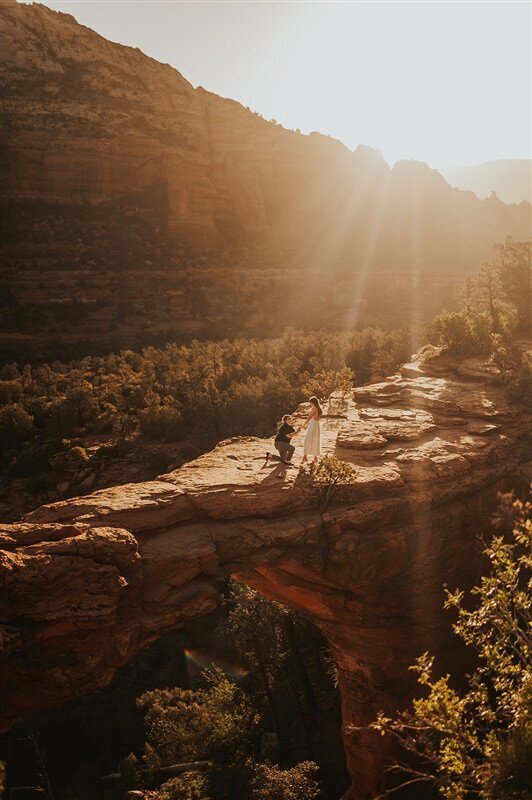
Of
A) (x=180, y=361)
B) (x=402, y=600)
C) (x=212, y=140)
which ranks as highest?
(x=212, y=140)

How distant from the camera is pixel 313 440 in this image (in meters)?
12.4

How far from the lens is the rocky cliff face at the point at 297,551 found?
27.2 feet

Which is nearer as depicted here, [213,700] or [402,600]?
[402,600]

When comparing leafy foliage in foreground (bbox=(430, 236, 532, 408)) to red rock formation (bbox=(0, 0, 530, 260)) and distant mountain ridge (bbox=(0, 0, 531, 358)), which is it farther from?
red rock formation (bbox=(0, 0, 530, 260))

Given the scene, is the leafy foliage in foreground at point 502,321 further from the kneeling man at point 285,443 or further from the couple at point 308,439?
the kneeling man at point 285,443

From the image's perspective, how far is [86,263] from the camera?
50.4m

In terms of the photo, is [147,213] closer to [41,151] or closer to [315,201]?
[41,151]

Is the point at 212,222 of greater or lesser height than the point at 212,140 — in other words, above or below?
below

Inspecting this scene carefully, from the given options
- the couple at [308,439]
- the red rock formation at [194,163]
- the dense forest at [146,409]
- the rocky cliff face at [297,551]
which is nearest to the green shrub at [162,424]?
the dense forest at [146,409]

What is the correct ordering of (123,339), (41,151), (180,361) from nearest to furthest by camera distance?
(180,361) → (123,339) → (41,151)

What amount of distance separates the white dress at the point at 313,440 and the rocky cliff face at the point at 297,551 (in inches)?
19.3

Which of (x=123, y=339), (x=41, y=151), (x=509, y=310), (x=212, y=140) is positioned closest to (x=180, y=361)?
(x=123, y=339)

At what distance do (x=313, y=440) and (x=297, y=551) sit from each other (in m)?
2.81

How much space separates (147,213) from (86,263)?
11.3m
